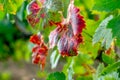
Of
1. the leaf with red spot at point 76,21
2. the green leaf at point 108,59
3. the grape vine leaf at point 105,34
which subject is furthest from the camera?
the green leaf at point 108,59

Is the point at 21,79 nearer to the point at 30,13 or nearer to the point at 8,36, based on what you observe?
the point at 8,36

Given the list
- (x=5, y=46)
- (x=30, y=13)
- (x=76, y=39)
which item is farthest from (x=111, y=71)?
(x=5, y=46)

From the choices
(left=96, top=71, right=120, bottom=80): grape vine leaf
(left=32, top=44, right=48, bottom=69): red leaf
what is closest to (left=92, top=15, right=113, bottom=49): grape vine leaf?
(left=96, top=71, right=120, bottom=80): grape vine leaf

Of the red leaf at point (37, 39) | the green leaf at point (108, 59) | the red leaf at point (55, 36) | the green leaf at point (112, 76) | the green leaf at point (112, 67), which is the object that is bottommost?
the green leaf at point (112, 76)

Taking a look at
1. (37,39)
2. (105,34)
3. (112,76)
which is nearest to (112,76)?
(112,76)

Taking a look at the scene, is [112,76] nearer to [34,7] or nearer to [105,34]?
[105,34]

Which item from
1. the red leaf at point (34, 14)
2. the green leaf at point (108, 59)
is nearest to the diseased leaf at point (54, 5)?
the red leaf at point (34, 14)

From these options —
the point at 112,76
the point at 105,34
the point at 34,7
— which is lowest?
the point at 112,76

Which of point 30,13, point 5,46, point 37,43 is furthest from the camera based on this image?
point 5,46

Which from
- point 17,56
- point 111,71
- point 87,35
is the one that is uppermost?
point 17,56

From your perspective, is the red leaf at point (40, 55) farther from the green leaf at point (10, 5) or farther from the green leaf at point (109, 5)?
the green leaf at point (109, 5)

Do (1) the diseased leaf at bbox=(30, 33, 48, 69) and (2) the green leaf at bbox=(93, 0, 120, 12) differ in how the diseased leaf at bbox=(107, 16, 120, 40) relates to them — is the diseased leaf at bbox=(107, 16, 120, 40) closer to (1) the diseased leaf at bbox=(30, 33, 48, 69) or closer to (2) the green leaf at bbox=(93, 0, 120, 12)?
(2) the green leaf at bbox=(93, 0, 120, 12)
